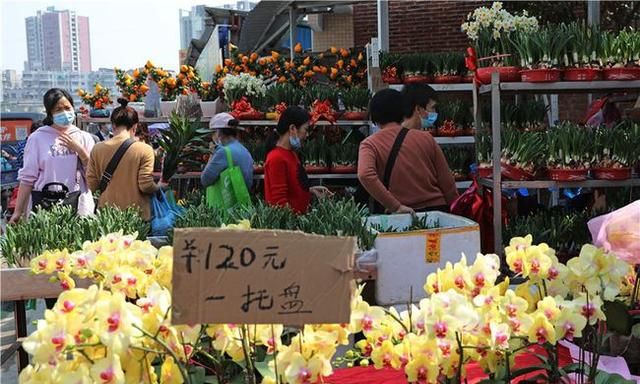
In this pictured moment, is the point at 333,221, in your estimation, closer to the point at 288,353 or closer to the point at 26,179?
the point at 288,353

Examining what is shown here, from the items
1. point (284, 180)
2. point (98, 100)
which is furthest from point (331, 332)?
point (98, 100)

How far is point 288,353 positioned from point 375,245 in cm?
174

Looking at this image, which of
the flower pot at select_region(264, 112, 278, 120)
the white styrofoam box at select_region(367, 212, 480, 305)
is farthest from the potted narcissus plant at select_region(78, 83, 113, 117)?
the white styrofoam box at select_region(367, 212, 480, 305)

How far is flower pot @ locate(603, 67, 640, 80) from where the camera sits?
3904mm

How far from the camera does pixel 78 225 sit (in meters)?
2.94

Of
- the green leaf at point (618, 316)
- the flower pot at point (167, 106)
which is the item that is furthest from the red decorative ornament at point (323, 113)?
the green leaf at point (618, 316)

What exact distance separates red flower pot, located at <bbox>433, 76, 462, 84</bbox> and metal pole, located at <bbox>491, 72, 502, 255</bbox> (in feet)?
5.68

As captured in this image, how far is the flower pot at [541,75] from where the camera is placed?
390 cm

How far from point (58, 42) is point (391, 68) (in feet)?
56.6

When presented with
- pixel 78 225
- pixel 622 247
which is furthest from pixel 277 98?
pixel 622 247

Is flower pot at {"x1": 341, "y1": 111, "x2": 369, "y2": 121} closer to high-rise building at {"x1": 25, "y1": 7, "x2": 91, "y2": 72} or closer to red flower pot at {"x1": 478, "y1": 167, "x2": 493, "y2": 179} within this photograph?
red flower pot at {"x1": 478, "y1": 167, "x2": 493, "y2": 179}

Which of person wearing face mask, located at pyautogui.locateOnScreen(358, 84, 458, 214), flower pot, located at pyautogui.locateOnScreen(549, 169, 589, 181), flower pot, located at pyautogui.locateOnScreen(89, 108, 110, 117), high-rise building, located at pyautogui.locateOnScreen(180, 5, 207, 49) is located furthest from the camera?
high-rise building, located at pyautogui.locateOnScreen(180, 5, 207, 49)

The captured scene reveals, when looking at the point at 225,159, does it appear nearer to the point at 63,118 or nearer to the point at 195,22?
the point at 63,118

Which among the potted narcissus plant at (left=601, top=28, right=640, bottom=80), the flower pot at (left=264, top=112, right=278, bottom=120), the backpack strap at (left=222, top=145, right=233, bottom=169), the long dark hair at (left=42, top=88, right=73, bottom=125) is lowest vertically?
the backpack strap at (left=222, top=145, right=233, bottom=169)
